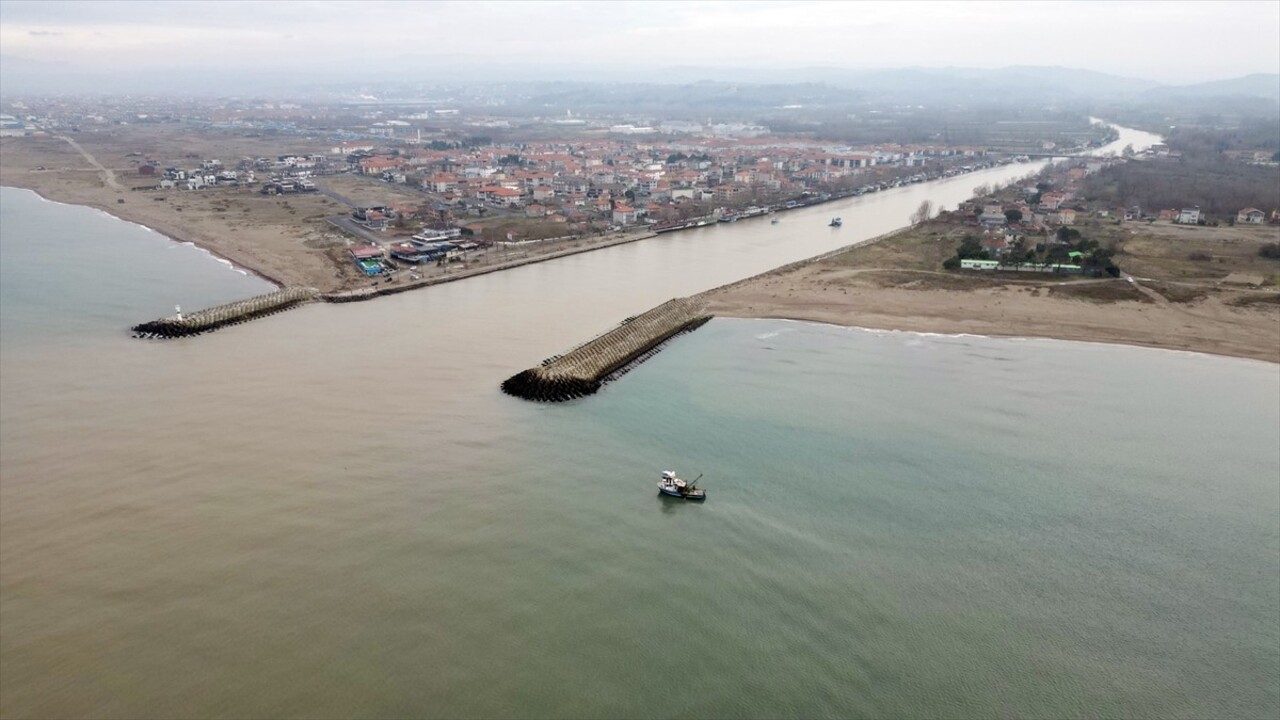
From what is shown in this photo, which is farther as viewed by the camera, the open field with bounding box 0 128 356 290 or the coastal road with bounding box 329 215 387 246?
the coastal road with bounding box 329 215 387 246

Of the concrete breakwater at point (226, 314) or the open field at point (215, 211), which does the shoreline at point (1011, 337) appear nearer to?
the concrete breakwater at point (226, 314)

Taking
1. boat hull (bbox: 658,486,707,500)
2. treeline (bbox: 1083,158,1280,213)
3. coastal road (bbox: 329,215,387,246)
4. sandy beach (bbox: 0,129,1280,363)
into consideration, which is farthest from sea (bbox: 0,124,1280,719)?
treeline (bbox: 1083,158,1280,213)

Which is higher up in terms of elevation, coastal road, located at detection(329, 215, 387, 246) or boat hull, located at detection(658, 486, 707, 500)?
coastal road, located at detection(329, 215, 387, 246)

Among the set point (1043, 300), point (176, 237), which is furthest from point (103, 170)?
point (1043, 300)

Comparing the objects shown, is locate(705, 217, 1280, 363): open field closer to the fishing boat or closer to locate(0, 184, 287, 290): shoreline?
the fishing boat

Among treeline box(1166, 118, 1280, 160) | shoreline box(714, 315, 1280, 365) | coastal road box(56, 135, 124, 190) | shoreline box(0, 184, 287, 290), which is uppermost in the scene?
treeline box(1166, 118, 1280, 160)

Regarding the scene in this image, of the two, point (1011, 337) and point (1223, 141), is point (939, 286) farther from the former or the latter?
point (1223, 141)

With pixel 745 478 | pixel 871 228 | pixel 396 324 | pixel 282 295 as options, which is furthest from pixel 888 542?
pixel 871 228
